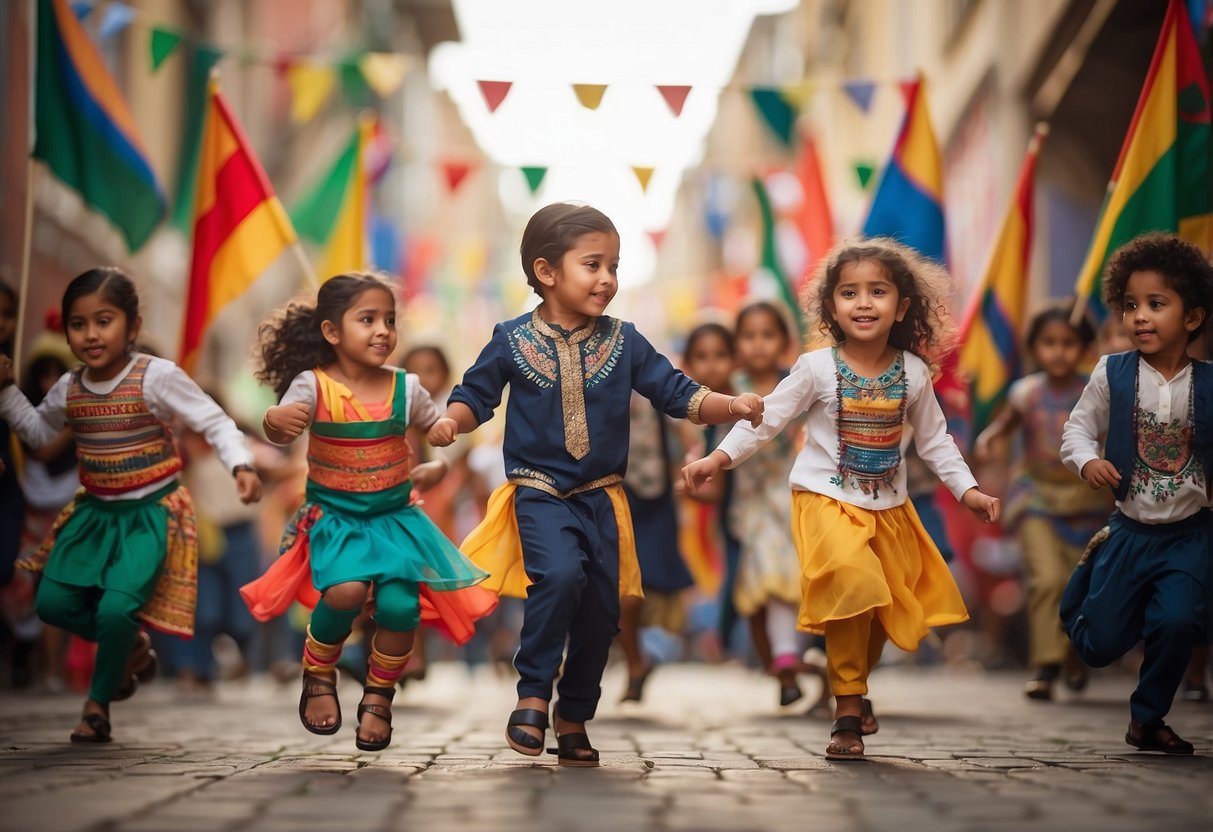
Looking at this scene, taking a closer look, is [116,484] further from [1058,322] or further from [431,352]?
[1058,322]

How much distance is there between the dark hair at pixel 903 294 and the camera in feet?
17.6

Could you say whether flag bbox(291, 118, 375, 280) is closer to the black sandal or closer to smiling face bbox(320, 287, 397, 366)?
smiling face bbox(320, 287, 397, 366)

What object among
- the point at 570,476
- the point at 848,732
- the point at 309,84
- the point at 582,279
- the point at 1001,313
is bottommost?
the point at 848,732

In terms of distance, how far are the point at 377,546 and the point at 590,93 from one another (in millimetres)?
5748

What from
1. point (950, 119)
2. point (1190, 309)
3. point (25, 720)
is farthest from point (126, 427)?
point (950, 119)

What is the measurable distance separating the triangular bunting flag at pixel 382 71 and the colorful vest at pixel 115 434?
608 centimetres

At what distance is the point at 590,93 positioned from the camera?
33.7ft

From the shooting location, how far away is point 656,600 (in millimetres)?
8039

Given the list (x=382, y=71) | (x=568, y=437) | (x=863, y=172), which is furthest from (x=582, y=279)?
(x=863, y=172)

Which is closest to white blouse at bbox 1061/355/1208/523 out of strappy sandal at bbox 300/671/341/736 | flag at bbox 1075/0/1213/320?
flag at bbox 1075/0/1213/320

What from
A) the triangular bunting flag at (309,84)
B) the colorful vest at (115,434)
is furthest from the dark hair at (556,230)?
the triangular bunting flag at (309,84)

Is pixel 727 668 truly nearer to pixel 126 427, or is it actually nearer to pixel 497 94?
pixel 497 94

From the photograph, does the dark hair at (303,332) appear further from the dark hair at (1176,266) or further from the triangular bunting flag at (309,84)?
the triangular bunting flag at (309,84)

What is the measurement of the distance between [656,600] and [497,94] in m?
3.51
